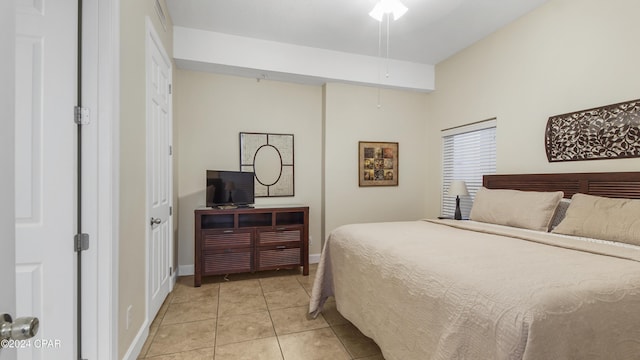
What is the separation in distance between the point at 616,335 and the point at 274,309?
2300mm

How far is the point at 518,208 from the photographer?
260cm

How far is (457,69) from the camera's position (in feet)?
12.9

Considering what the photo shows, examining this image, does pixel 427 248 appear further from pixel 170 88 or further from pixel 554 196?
pixel 170 88

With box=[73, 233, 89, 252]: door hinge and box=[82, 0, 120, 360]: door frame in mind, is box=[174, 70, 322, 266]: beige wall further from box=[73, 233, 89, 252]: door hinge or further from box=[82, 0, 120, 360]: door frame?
box=[73, 233, 89, 252]: door hinge

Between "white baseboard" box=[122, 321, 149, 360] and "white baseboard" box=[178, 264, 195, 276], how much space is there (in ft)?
5.05

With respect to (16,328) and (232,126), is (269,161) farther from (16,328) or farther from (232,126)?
(16,328)

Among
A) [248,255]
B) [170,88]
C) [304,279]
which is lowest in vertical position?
[304,279]

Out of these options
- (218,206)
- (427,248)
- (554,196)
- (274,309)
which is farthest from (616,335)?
(218,206)

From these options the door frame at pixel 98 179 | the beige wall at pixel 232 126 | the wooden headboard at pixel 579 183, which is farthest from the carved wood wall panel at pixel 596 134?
the door frame at pixel 98 179

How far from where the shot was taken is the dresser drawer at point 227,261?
3.30m

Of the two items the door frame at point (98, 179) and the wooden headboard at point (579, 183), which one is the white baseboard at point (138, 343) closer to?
the door frame at point (98, 179)

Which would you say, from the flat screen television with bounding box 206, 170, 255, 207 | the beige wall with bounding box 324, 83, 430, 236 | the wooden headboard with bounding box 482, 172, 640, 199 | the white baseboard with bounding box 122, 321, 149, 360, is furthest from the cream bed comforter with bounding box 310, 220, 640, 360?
the beige wall with bounding box 324, 83, 430, 236

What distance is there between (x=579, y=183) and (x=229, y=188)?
357 centimetres

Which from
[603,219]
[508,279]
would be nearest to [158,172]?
[508,279]
